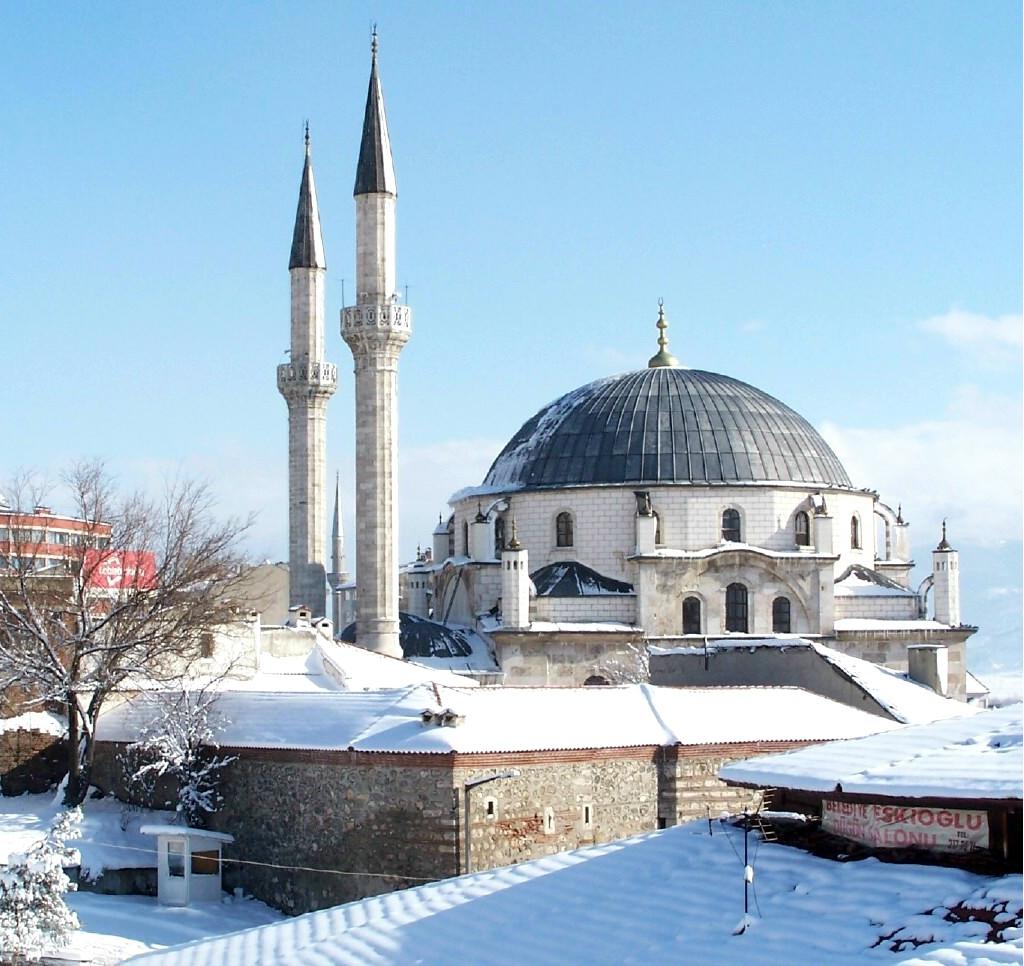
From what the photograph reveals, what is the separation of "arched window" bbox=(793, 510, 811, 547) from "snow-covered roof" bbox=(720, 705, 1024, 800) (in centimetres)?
2380

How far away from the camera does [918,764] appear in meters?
11.6

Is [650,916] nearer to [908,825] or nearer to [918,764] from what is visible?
[908,825]

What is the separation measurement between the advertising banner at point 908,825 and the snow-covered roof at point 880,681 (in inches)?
564

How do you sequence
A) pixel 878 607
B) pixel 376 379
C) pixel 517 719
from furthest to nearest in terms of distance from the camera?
pixel 878 607
pixel 376 379
pixel 517 719

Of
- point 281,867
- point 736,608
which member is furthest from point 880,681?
point 281,867

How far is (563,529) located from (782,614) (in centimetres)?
521

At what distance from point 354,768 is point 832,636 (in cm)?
1667

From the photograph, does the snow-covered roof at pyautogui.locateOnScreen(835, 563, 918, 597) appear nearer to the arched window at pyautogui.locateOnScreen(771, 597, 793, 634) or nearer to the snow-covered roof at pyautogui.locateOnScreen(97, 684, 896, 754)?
the arched window at pyautogui.locateOnScreen(771, 597, 793, 634)

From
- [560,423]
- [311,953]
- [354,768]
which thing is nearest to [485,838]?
[354,768]

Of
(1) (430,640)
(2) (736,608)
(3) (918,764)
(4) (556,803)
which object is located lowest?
(4) (556,803)

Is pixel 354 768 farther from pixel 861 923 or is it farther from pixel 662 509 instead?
pixel 662 509

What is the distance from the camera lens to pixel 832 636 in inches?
1398

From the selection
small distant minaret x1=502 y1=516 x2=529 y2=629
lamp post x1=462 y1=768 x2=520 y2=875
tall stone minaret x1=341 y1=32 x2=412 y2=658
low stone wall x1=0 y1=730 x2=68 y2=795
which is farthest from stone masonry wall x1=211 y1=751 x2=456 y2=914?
small distant minaret x1=502 y1=516 x2=529 y2=629

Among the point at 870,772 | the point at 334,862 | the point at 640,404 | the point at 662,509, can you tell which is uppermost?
the point at 640,404
